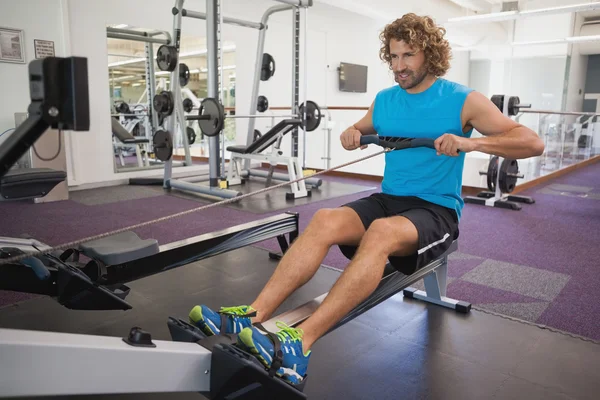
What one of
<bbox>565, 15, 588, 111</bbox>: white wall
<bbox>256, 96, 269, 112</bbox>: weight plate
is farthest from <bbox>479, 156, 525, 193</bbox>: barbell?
<bbox>565, 15, 588, 111</bbox>: white wall

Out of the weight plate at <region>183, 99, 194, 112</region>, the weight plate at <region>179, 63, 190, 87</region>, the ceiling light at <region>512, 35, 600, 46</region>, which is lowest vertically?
the weight plate at <region>183, 99, 194, 112</region>

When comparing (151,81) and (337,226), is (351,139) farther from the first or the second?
(151,81)

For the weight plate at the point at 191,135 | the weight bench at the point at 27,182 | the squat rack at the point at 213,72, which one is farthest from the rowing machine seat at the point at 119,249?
the weight plate at the point at 191,135

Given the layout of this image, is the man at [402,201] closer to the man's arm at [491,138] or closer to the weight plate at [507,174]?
the man's arm at [491,138]

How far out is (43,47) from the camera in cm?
440

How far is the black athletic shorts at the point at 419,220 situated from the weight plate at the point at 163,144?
10.0 feet

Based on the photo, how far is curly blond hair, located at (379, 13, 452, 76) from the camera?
1.64 m

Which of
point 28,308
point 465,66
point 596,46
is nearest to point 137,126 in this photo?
point 28,308

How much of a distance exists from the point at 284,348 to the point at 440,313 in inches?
42.6

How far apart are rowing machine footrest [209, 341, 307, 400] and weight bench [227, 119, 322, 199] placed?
3.35 meters

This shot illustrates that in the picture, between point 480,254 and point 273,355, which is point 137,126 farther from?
point 273,355

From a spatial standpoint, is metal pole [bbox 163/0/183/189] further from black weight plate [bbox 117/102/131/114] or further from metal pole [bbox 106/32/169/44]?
black weight plate [bbox 117/102/131/114]

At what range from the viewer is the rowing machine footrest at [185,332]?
1.16 meters

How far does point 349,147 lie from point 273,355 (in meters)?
0.94
